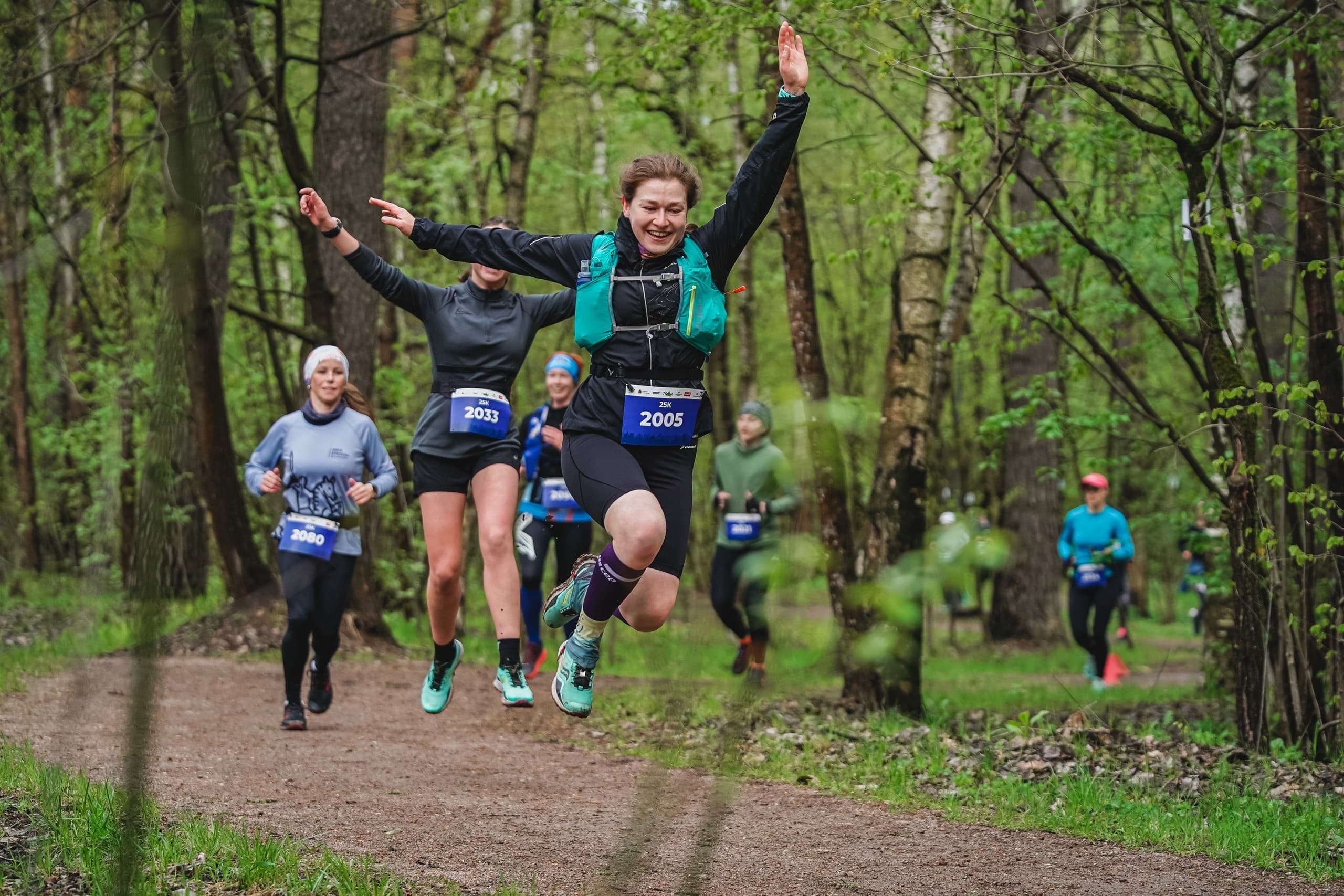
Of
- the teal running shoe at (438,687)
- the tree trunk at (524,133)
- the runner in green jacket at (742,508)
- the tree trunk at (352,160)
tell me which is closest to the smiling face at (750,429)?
the runner in green jacket at (742,508)

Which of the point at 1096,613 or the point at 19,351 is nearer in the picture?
the point at 1096,613

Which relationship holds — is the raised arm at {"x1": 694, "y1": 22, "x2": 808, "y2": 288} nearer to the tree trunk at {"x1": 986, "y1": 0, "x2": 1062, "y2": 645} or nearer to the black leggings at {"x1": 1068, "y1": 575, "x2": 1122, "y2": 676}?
the black leggings at {"x1": 1068, "y1": 575, "x2": 1122, "y2": 676}

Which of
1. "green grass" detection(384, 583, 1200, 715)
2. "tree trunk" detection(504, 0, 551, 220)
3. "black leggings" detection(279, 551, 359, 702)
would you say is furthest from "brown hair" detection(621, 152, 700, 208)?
"tree trunk" detection(504, 0, 551, 220)

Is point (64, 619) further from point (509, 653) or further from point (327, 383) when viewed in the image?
point (509, 653)

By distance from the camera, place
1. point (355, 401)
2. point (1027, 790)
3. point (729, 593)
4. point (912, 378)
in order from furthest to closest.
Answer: point (729, 593), point (912, 378), point (355, 401), point (1027, 790)

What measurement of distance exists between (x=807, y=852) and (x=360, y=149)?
28.5ft

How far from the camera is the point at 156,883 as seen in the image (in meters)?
4.38

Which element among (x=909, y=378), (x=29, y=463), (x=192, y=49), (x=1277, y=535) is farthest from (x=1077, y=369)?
(x=29, y=463)

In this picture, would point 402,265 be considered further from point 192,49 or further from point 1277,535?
point 192,49

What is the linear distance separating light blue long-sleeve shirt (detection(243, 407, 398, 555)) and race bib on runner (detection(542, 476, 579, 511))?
2055 millimetres

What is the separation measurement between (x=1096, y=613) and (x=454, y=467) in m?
8.54

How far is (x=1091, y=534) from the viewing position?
43.2 feet

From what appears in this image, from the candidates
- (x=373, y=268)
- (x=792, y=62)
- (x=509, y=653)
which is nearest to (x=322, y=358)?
(x=373, y=268)

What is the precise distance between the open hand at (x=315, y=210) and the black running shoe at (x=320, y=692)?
11.8 feet
